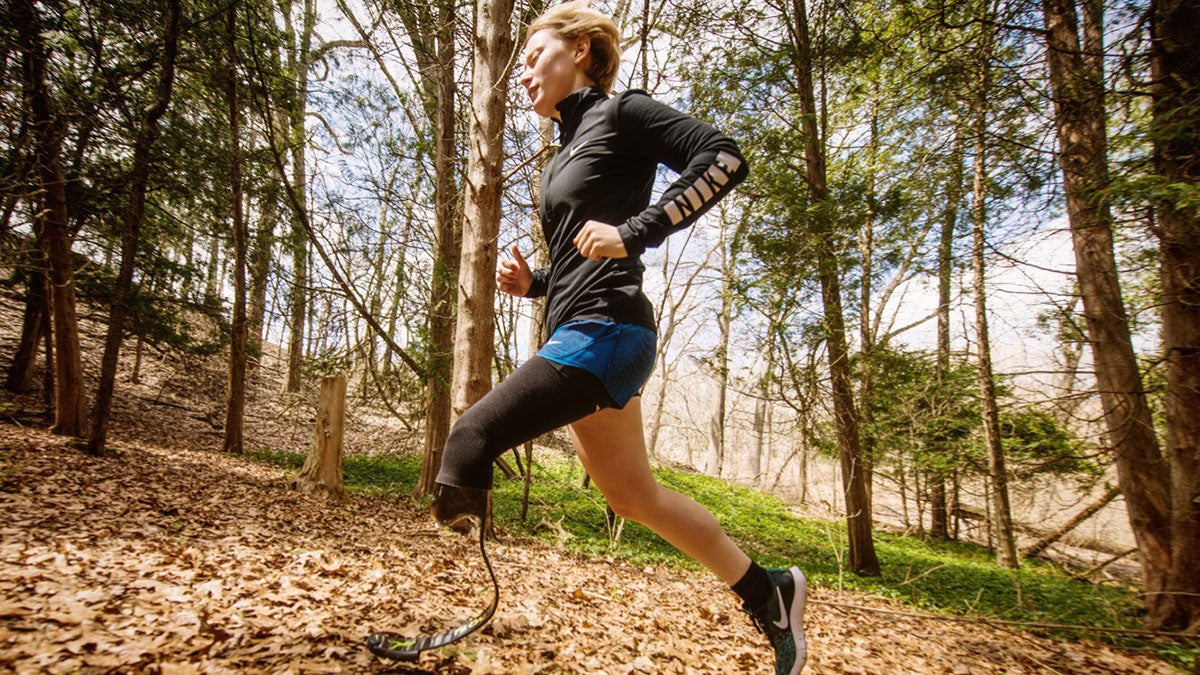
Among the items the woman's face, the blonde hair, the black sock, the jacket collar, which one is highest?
the blonde hair

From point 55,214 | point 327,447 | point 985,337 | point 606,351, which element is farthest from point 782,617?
point 985,337

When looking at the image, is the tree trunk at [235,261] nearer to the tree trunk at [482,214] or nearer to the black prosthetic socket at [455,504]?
the tree trunk at [482,214]

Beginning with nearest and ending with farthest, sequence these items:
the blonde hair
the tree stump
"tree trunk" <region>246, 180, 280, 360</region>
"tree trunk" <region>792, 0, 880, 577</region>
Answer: the blonde hair
the tree stump
"tree trunk" <region>792, 0, 880, 577</region>
"tree trunk" <region>246, 180, 280, 360</region>

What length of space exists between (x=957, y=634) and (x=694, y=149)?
4900 mm

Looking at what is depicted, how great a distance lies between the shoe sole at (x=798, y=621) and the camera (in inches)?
67.4

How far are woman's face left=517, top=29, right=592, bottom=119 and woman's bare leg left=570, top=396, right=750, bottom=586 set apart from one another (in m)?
1.10

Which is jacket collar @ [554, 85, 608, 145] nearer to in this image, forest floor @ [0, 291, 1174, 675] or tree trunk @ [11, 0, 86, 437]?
forest floor @ [0, 291, 1174, 675]

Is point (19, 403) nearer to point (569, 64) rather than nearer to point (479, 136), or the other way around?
point (479, 136)

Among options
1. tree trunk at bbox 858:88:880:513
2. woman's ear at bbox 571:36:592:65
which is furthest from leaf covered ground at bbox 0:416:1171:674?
tree trunk at bbox 858:88:880:513

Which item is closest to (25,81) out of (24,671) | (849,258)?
(24,671)

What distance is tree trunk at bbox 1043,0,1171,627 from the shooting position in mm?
4324

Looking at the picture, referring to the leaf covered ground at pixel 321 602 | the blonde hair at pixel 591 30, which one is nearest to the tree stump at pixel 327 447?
the leaf covered ground at pixel 321 602

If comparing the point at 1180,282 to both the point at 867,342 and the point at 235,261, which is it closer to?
the point at 867,342

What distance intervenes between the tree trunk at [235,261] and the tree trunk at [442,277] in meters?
2.90
